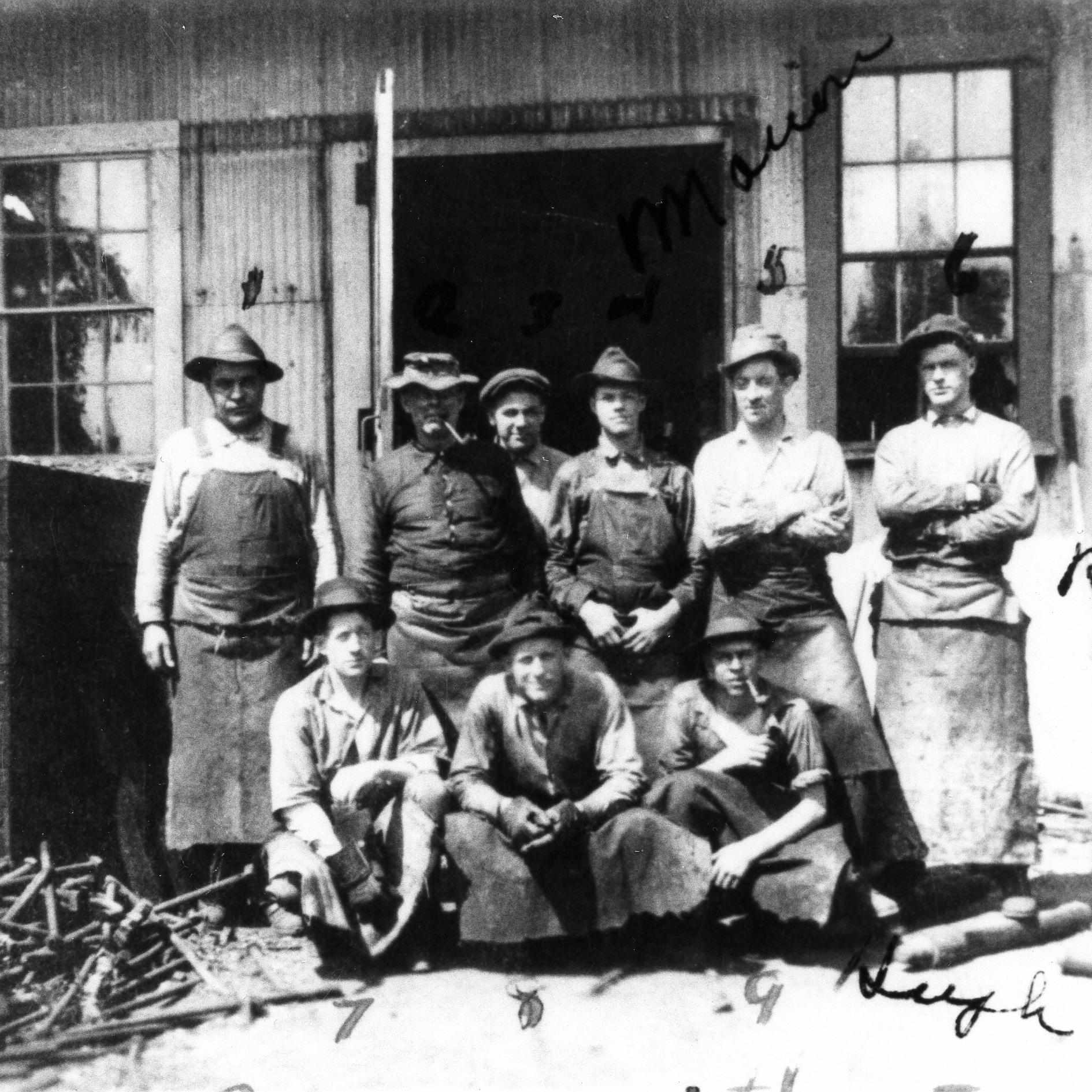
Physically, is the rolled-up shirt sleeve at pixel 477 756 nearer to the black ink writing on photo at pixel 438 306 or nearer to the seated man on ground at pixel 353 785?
the seated man on ground at pixel 353 785

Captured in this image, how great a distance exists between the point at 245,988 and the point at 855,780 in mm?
2327

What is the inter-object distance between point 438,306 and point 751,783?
3.12m

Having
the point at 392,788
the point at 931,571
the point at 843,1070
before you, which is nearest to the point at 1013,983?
the point at 843,1070

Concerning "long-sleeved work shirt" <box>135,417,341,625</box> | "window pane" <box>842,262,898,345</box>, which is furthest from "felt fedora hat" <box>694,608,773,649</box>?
"window pane" <box>842,262,898,345</box>

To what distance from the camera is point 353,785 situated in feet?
16.5

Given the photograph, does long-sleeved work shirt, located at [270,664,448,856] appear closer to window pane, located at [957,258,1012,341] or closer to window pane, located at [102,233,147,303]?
window pane, located at [102,233,147,303]

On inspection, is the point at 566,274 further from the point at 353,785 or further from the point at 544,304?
the point at 353,785

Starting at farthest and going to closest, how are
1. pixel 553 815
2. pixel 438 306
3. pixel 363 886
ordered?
pixel 438 306, pixel 363 886, pixel 553 815

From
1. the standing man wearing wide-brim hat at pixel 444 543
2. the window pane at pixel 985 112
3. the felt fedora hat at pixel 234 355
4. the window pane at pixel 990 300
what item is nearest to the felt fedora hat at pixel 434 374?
the standing man wearing wide-brim hat at pixel 444 543

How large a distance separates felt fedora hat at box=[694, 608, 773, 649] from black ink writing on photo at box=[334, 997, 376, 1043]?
1716 millimetres

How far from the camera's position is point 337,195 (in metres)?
6.70

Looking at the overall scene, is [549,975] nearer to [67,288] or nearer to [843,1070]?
[843,1070]

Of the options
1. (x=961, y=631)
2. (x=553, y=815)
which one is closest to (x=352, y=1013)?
(x=553, y=815)

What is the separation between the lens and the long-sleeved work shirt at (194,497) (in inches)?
221
